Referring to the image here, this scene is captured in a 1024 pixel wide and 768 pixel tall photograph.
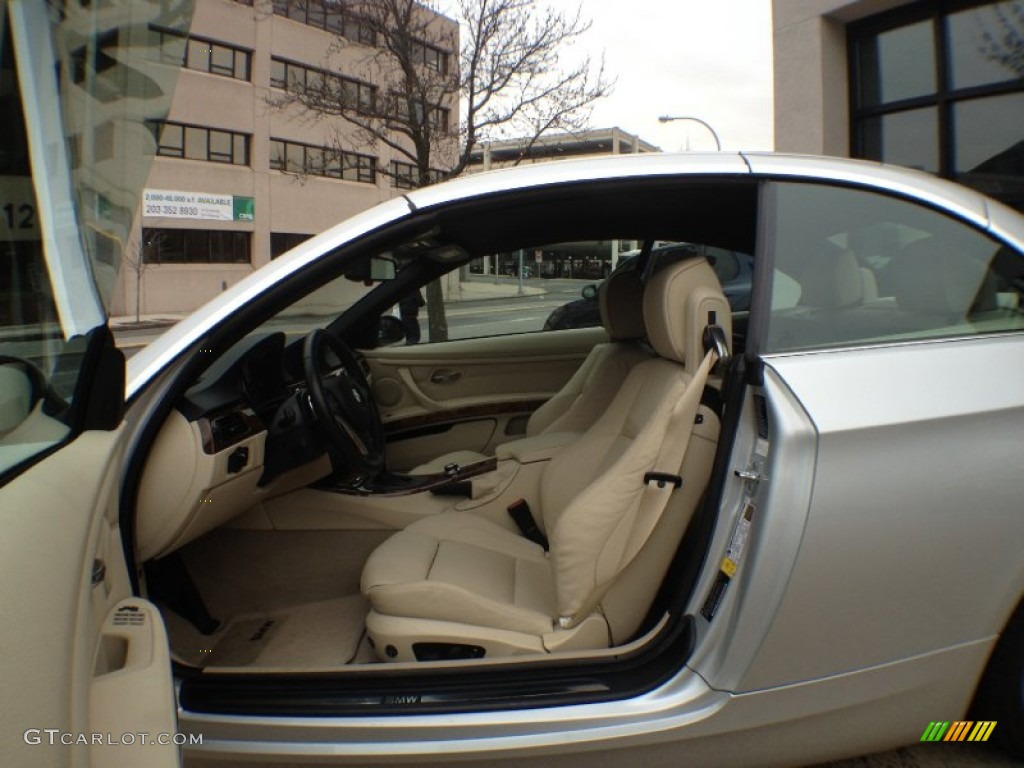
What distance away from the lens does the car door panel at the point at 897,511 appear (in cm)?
158

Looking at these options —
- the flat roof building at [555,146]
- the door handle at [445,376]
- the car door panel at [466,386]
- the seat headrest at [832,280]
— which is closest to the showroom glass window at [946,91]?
the flat roof building at [555,146]

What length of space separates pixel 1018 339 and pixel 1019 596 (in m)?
0.60

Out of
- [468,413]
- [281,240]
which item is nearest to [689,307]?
[468,413]

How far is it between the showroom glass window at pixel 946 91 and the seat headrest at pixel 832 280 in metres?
4.78

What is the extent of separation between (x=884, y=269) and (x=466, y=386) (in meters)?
2.46

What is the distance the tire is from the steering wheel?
5.93 feet

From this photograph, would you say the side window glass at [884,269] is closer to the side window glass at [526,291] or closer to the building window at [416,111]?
the side window glass at [526,291]

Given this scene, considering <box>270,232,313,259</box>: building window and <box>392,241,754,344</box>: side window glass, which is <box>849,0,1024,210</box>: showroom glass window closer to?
<box>392,241,754,344</box>: side window glass

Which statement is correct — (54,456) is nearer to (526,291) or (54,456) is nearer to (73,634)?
(73,634)

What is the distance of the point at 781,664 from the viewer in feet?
5.28

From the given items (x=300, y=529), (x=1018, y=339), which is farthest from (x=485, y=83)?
(x=1018, y=339)

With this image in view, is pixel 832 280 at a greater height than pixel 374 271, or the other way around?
pixel 374 271

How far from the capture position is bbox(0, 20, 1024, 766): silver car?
1.28 meters

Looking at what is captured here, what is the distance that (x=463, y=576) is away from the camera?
2.14 m
